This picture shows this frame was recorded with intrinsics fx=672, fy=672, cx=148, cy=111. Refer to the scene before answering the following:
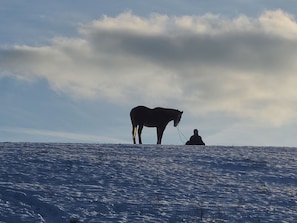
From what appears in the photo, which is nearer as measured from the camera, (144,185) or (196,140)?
(144,185)

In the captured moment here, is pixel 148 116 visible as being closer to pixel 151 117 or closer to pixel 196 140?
pixel 151 117

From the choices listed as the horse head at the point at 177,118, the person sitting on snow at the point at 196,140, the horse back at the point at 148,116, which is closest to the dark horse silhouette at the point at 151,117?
the horse back at the point at 148,116

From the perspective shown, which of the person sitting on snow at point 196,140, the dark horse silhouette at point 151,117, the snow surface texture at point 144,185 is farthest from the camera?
the dark horse silhouette at point 151,117

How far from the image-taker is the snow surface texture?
11.5 metres

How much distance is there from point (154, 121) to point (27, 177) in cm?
1539

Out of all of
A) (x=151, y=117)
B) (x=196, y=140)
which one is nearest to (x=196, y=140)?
(x=196, y=140)

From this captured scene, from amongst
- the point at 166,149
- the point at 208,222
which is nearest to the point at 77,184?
the point at 208,222

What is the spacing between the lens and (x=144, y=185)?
44.0 ft

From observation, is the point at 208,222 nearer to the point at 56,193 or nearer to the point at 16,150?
the point at 56,193

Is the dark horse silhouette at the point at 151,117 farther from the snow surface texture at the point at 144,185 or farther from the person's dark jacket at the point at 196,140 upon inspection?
the snow surface texture at the point at 144,185

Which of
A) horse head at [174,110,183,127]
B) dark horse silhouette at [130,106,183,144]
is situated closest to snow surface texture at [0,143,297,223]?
dark horse silhouette at [130,106,183,144]

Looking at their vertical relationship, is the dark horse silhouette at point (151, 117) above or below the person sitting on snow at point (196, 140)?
above

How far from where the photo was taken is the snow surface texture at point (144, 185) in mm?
11477

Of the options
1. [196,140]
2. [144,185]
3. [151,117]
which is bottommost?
[144,185]
